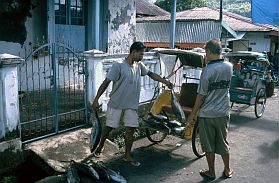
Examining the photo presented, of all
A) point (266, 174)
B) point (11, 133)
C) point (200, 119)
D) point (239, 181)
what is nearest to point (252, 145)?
point (266, 174)

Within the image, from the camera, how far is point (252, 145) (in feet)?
21.1

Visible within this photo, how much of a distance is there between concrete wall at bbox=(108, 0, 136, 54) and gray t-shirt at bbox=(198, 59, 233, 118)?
19.9ft

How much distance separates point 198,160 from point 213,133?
1.09 meters

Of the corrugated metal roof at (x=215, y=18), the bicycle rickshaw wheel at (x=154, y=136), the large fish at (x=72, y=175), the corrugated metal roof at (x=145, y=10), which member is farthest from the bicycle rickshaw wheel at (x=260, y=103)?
the corrugated metal roof at (x=145, y=10)

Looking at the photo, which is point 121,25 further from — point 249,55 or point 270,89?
point 270,89

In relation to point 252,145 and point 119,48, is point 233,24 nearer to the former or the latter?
point 119,48

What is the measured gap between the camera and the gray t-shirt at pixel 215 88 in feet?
14.4

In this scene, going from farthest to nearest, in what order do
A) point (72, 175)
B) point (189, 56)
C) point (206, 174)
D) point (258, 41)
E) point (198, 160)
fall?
point (258, 41) < point (189, 56) < point (198, 160) < point (206, 174) < point (72, 175)

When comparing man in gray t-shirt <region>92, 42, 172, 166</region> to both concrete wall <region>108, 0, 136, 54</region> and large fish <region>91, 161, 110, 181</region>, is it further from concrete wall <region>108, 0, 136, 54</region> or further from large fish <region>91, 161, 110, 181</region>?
concrete wall <region>108, 0, 136, 54</region>

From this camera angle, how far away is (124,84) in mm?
4816

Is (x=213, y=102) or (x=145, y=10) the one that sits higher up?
(x=145, y=10)

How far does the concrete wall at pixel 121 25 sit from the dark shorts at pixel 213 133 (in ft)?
20.0

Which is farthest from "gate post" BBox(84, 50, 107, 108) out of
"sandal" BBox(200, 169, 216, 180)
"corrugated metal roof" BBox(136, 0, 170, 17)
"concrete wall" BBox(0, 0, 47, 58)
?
"corrugated metal roof" BBox(136, 0, 170, 17)

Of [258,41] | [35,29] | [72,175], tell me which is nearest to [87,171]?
[72,175]
